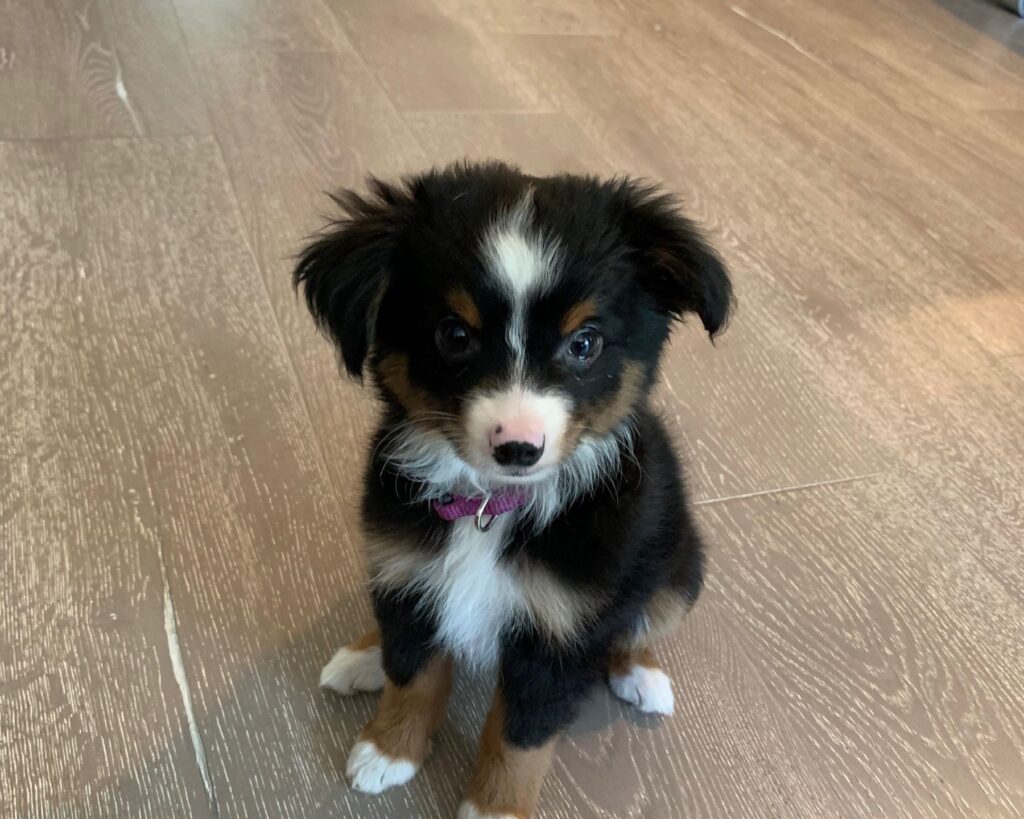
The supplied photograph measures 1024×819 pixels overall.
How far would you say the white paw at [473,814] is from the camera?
1.38m

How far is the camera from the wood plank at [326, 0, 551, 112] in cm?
324

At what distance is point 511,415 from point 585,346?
145 millimetres

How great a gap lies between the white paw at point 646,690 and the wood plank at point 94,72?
2.15m

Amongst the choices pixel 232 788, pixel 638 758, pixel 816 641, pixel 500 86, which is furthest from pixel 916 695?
pixel 500 86

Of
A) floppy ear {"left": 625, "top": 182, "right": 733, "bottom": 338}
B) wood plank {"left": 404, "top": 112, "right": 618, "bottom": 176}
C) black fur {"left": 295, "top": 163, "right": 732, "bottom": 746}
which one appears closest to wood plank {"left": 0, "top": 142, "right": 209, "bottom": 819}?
black fur {"left": 295, "top": 163, "right": 732, "bottom": 746}

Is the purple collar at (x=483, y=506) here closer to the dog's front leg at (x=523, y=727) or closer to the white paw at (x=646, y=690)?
the dog's front leg at (x=523, y=727)

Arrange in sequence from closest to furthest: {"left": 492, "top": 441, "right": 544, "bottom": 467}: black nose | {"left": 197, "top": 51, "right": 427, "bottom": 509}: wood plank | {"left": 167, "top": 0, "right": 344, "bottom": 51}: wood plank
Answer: {"left": 492, "top": 441, "right": 544, "bottom": 467}: black nose → {"left": 197, "top": 51, "right": 427, "bottom": 509}: wood plank → {"left": 167, "top": 0, "right": 344, "bottom": 51}: wood plank

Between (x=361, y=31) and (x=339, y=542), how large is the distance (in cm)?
250

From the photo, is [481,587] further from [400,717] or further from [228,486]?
[228,486]

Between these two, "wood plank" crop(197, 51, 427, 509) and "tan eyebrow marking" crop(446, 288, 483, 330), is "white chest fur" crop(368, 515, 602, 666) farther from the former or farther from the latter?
"wood plank" crop(197, 51, 427, 509)

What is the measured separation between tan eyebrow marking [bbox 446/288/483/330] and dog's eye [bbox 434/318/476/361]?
0.04 ft

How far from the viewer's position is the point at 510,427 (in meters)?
1.09

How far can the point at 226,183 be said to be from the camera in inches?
105

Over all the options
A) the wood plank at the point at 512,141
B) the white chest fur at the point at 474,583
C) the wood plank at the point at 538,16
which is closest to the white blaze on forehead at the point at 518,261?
the white chest fur at the point at 474,583
